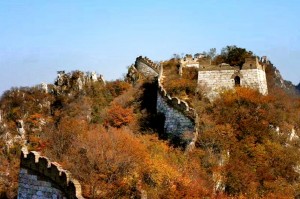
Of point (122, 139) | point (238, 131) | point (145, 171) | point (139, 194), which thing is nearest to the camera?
point (139, 194)

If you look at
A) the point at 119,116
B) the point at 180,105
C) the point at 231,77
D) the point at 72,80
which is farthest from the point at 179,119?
the point at 72,80

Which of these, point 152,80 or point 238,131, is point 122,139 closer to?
point 238,131

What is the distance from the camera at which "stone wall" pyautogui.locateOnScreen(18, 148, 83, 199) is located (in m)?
17.2

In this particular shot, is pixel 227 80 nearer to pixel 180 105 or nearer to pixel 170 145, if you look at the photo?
pixel 180 105

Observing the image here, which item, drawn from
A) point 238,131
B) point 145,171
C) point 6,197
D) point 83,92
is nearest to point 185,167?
point 145,171

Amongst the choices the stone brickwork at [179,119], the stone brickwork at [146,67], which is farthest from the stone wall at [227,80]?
the stone brickwork at [146,67]

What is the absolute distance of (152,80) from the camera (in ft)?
142

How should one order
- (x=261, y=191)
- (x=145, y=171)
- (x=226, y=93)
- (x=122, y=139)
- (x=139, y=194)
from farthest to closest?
(x=226, y=93) < (x=122, y=139) < (x=261, y=191) < (x=145, y=171) < (x=139, y=194)

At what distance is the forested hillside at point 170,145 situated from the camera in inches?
918

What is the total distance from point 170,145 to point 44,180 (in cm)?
1470

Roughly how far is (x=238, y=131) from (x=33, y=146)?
68.7 ft

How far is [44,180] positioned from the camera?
59.5 ft

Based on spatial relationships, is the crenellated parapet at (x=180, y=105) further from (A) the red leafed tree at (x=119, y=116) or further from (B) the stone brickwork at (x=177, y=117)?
(A) the red leafed tree at (x=119, y=116)

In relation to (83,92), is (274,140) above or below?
below
